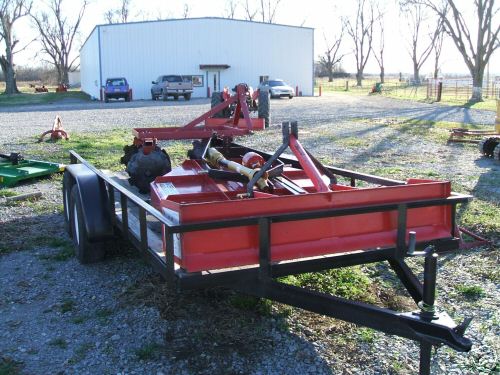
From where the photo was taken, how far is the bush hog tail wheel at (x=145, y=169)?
228 inches

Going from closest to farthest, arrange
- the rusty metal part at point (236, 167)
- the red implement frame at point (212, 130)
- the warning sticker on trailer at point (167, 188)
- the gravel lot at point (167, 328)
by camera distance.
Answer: the gravel lot at point (167, 328)
the rusty metal part at point (236, 167)
the warning sticker on trailer at point (167, 188)
the red implement frame at point (212, 130)

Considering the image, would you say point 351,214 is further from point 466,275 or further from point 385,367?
point 466,275

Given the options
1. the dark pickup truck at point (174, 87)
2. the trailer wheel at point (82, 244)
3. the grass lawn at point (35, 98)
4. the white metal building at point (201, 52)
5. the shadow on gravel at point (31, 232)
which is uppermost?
the white metal building at point (201, 52)

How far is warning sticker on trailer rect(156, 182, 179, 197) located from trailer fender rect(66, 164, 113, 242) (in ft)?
1.54

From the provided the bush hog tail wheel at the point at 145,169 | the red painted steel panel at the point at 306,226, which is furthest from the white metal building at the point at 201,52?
the red painted steel panel at the point at 306,226

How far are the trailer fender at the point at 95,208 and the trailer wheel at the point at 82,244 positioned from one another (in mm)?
114

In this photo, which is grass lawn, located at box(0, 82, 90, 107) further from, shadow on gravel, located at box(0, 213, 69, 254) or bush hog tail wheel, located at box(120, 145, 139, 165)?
shadow on gravel, located at box(0, 213, 69, 254)

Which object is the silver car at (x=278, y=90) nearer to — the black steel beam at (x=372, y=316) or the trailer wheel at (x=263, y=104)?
the trailer wheel at (x=263, y=104)

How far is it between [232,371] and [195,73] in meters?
39.5

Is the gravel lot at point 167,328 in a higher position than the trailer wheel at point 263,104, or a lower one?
lower

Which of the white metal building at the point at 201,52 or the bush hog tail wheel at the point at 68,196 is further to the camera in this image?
the white metal building at the point at 201,52

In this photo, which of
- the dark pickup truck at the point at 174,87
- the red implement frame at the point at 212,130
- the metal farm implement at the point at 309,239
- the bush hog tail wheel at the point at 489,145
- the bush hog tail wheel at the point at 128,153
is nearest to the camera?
the metal farm implement at the point at 309,239

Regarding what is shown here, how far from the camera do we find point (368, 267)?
4906mm

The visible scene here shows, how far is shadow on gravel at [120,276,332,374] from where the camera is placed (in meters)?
3.37
